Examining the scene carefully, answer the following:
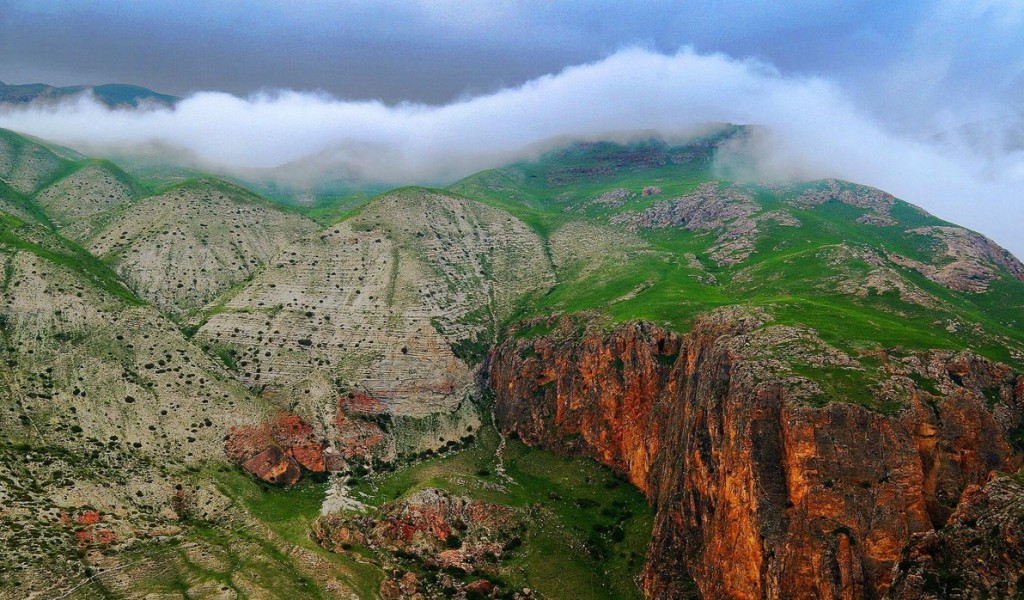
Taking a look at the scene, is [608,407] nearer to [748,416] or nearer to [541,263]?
[748,416]

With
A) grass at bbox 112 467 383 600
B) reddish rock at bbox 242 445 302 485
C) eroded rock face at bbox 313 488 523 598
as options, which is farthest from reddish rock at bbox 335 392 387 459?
eroded rock face at bbox 313 488 523 598

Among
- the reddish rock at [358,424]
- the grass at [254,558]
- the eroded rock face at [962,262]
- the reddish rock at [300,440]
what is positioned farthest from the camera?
the reddish rock at [358,424]

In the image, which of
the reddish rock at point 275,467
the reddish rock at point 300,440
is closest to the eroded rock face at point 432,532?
the reddish rock at point 275,467

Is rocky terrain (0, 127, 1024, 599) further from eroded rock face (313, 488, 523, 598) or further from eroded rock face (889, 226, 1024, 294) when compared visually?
eroded rock face (889, 226, 1024, 294)

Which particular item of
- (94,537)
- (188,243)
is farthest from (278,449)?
(188,243)

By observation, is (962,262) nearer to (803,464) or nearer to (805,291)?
(805,291)

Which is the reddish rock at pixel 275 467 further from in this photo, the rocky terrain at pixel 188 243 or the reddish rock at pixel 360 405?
the rocky terrain at pixel 188 243
